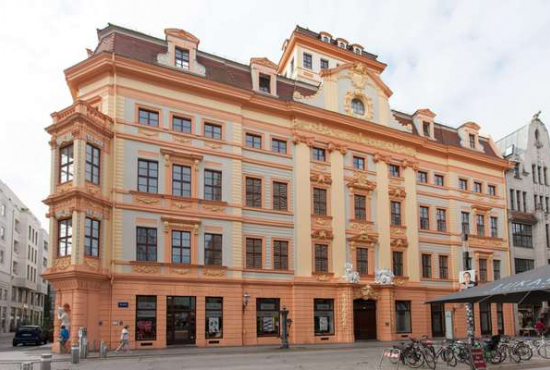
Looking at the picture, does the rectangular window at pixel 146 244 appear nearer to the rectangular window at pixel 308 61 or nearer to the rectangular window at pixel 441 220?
the rectangular window at pixel 308 61

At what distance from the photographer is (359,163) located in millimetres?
42969

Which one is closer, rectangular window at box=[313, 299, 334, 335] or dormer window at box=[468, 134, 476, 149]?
rectangular window at box=[313, 299, 334, 335]

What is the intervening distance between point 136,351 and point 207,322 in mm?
5023

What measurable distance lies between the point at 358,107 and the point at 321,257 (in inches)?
465

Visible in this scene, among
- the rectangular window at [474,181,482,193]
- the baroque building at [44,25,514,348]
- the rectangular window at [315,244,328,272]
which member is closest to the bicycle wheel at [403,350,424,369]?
the baroque building at [44,25,514,348]

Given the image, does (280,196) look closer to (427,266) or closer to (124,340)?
(124,340)

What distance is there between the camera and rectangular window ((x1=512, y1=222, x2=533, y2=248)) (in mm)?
52103

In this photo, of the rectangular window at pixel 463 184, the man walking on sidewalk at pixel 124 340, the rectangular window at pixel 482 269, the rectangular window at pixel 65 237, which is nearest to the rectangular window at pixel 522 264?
the rectangular window at pixel 482 269

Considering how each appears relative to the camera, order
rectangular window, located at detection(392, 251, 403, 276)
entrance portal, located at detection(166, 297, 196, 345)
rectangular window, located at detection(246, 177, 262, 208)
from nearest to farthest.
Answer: entrance portal, located at detection(166, 297, 196, 345) → rectangular window, located at detection(246, 177, 262, 208) → rectangular window, located at detection(392, 251, 403, 276)

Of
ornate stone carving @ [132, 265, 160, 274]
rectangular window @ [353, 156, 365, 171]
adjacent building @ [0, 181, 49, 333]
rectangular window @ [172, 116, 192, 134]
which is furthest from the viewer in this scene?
adjacent building @ [0, 181, 49, 333]

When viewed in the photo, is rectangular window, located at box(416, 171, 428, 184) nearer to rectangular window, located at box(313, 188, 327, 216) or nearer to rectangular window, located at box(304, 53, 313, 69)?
rectangular window, located at box(313, 188, 327, 216)

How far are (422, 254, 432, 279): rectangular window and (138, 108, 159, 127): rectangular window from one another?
2312cm

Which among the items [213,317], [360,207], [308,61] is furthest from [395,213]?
[213,317]

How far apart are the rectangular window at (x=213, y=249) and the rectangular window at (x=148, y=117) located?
7321 millimetres
